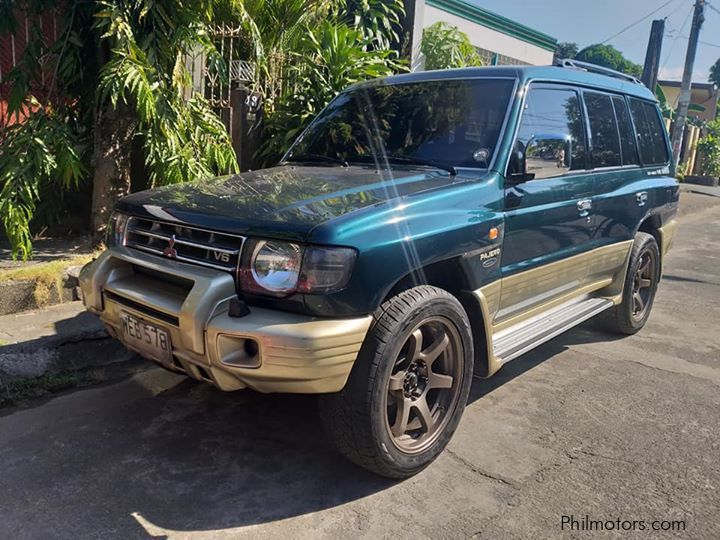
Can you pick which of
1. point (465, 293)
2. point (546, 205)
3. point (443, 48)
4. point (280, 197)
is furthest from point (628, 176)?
point (443, 48)

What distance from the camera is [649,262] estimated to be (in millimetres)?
5227

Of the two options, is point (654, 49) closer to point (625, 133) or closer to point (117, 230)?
point (625, 133)

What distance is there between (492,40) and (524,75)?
1337cm

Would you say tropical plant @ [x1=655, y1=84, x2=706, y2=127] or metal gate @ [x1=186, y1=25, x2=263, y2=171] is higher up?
tropical plant @ [x1=655, y1=84, x2=706, y2=127]

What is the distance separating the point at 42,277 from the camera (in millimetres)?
4629

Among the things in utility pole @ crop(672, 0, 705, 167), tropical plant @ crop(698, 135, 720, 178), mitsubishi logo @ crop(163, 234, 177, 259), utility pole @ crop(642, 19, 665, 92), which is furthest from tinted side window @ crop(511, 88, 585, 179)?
tropical plant @ crop(698, 135, 720, 178)

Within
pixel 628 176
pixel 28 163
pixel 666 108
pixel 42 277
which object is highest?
pixel 666 108

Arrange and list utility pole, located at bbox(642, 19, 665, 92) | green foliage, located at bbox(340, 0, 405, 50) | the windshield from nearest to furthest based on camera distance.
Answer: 1. the windshield
2. green foliage, located at bbox(340, 0, 405, 50)
3. utility pole, located at bbox(642, 19, 665, 92)

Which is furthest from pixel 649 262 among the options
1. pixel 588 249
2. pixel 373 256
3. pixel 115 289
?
pixel 115 289

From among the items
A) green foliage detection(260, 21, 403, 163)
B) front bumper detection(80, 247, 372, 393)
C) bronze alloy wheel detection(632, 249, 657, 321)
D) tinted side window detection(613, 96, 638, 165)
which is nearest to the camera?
front bumper detection(80, 247, 372, 393)

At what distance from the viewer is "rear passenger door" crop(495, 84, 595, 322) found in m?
3.43

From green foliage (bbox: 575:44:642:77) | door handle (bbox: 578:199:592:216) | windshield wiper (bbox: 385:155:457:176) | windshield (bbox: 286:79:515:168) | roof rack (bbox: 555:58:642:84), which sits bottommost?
door handle (bbox: 578:199:592:216)

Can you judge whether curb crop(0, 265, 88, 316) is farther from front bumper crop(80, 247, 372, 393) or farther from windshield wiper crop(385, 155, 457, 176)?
windshield wiper crop(385, 155, 457, 176)

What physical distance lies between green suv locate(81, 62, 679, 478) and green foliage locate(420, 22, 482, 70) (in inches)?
213
